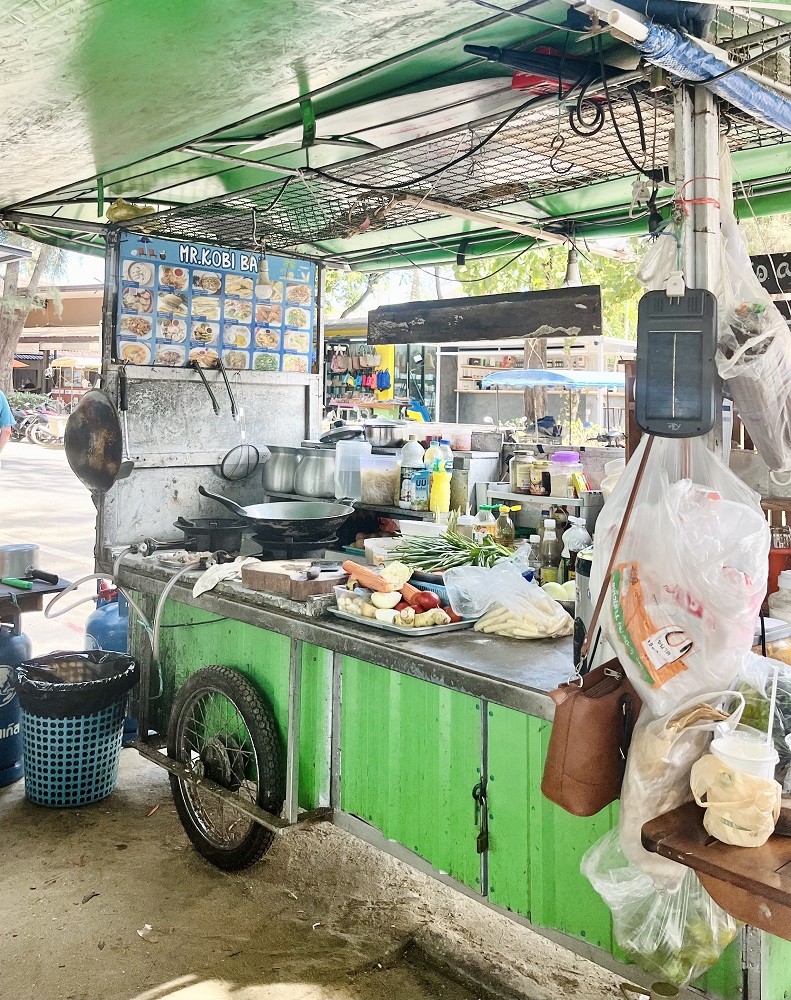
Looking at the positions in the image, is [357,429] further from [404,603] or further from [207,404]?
[404,603]

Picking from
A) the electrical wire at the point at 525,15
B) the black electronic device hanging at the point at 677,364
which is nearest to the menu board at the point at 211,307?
the electrical wire at the point at 525,15

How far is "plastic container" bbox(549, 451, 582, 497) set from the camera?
4.14 metres

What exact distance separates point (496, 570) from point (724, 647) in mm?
1301

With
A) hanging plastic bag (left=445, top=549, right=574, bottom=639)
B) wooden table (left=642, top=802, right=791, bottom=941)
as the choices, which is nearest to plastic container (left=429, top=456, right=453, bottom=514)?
hanging plastic bag (left=445, top=549, right=574, bottom=639)

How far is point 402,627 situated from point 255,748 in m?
0.84

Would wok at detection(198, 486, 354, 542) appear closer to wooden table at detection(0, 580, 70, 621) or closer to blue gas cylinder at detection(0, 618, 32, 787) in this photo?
wooden table at detection(0, 580, 70, 621)

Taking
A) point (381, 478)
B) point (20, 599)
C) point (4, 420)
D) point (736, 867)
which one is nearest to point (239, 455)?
point (381, 478)

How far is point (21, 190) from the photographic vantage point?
447 centimetres

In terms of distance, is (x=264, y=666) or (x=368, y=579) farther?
(x=264, y=666)

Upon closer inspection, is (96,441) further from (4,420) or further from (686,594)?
(686,594)

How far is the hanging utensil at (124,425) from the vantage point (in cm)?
457

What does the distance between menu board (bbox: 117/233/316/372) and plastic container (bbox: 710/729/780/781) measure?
12.6 feet

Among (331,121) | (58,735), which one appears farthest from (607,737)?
(58,735)

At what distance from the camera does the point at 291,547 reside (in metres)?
3.97
